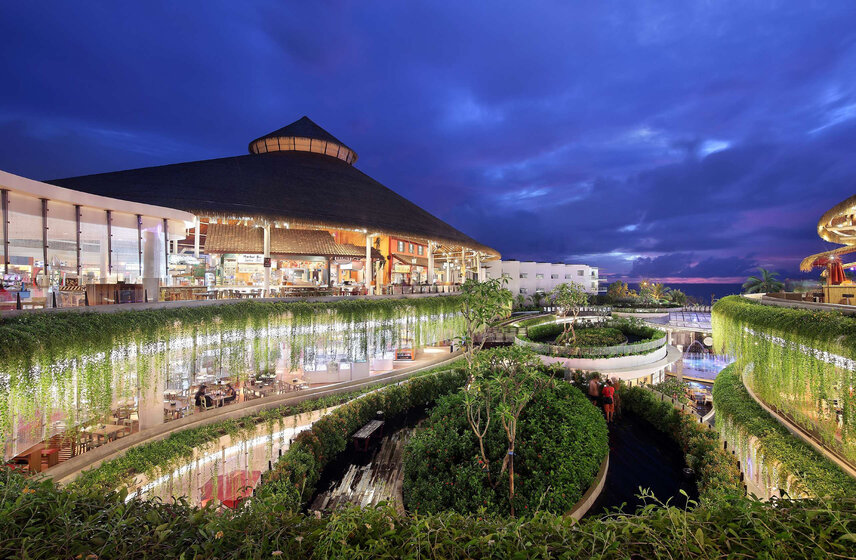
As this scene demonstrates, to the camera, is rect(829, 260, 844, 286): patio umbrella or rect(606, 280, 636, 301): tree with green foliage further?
rect(606, 280, 636, 301): tree with green foliage

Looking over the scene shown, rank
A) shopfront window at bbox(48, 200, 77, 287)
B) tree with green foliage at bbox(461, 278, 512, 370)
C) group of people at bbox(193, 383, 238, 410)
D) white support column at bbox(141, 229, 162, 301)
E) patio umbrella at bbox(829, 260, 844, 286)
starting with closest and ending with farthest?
tree with green foliage at bbox(461, 278, 512, 370) < shopfront window at bbox(48, 200, 77, 287) < white support column at bbox(141, 229, 162, 301) < patio umbrella at bbox(829, 260, 844, 286) < group of people at bbox(193, 383, 238, 410)

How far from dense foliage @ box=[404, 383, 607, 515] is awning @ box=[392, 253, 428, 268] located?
759 inches

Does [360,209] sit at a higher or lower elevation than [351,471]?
higher

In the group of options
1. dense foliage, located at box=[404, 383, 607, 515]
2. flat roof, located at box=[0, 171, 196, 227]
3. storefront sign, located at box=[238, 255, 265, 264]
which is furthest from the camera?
storefront sign, located at box=[238, 255, 265, 264]

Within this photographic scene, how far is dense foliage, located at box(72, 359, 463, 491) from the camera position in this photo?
9016 mm

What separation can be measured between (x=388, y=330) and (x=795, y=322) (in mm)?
14921

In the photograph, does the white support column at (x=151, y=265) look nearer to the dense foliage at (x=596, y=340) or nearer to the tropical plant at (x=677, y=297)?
the dense foliage at (x=596, y=340)

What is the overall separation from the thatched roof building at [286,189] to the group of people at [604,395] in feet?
43.4

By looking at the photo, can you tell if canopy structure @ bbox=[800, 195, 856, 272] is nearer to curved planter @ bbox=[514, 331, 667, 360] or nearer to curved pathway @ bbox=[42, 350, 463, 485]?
curved planter @ bbox=[514, 331, 667, 360]

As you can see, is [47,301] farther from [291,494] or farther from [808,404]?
[808,404]

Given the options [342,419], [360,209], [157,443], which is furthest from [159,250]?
[360,209]

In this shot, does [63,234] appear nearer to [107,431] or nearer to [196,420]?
[107,431]

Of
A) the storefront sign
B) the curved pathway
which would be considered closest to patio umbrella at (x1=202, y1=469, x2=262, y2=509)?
the curved pathway

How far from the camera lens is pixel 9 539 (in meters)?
2.35
